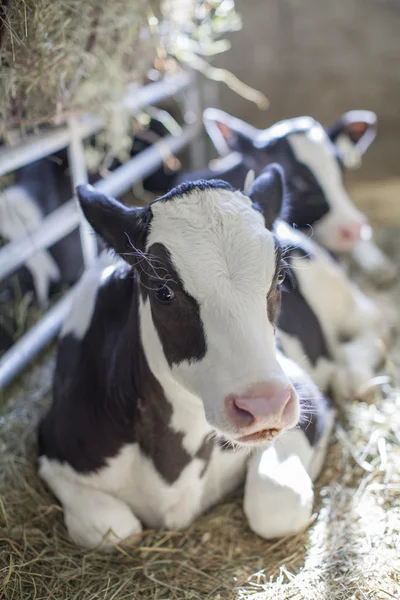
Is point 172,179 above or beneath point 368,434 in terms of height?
above

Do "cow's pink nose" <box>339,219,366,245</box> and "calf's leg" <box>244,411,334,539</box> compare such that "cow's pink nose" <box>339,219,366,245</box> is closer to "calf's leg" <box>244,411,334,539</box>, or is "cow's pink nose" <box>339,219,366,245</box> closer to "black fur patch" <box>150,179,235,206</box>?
"calf's leg" <box>244,411,334,539</box>

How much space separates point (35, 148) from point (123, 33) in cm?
80

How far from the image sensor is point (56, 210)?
392 centimetres

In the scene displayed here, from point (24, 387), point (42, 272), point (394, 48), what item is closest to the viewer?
point (24, 387)

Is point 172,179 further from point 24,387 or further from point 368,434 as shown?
point 368,434

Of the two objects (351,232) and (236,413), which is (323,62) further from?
(236,413)

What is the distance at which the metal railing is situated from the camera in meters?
3.00

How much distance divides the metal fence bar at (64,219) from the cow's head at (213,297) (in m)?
1.05

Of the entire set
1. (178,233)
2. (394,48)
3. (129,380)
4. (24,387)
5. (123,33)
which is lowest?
(394,48)

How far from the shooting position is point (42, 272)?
154 inches

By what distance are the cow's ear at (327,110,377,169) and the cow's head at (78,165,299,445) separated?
9.36ft

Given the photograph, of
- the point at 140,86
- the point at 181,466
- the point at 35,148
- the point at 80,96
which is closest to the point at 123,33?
the point at 80,96

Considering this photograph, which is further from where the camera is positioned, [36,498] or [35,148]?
[35,148]

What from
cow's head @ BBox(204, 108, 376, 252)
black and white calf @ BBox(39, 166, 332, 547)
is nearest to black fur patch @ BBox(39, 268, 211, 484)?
black and white calf @ BBox(39, 166, 332, 547)
